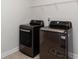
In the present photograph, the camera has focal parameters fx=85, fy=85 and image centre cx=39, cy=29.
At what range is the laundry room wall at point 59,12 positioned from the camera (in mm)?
2125

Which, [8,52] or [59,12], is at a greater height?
[59,12]

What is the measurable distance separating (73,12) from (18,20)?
1588mm

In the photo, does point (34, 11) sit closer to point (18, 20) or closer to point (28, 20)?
point (28, 20)

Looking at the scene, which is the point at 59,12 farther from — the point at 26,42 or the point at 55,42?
the point at 26,42

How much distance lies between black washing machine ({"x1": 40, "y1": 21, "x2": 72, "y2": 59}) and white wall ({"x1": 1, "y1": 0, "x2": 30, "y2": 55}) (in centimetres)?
97

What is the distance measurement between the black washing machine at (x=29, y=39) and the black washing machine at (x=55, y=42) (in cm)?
32

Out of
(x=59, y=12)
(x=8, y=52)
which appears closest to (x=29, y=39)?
(x=8, y=52)

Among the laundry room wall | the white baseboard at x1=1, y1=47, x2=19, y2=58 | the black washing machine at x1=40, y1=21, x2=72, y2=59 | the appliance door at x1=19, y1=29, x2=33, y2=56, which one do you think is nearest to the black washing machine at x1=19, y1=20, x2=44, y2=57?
the appliance door at x1=19, y1=29, x2=33, y2=56

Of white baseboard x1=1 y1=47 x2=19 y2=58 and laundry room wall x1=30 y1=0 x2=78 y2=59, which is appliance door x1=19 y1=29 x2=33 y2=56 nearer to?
white baseboard x1=1 y1=47 x2=19 y2=58

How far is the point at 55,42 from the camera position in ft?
5.79

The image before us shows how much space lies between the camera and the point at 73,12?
2.13 m

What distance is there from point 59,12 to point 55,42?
0.99 metres

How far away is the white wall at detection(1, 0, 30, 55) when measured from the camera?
2232 millimetres

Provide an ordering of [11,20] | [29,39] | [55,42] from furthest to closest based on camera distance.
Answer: [11,20], [29,39], [55,42]
